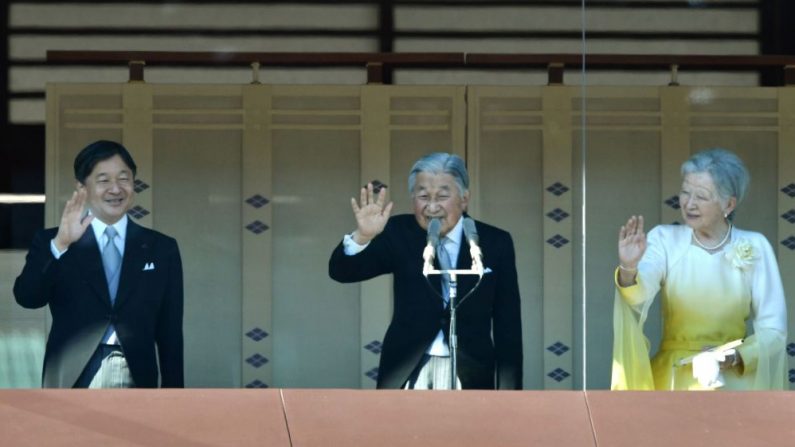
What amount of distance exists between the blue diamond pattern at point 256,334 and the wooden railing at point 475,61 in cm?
156

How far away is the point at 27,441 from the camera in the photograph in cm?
1035

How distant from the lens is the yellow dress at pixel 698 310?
10766 mm

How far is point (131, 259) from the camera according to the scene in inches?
421

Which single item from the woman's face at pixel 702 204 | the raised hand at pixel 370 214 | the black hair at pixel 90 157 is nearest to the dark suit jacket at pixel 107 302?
the black hair at pixel 90 157

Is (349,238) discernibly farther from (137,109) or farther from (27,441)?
(27,441)

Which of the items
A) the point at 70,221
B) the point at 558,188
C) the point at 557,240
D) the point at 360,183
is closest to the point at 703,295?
the point at 557,240

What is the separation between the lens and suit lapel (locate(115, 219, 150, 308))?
10656mm

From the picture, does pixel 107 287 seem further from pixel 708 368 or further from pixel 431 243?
pixel 708 368

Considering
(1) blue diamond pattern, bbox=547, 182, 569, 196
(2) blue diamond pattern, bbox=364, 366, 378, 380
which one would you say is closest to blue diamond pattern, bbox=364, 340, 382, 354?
(2) blue diamond pattern, bbox=364, 366, 378, 380

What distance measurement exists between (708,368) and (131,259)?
3.65m

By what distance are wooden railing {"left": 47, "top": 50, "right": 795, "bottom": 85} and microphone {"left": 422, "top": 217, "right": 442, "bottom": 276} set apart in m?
0.96

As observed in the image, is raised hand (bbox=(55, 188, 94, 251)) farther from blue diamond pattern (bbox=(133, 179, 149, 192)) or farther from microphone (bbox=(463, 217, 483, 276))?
microphone (bbox=(463, 217, 483, 276))

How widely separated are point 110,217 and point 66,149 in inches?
19.4

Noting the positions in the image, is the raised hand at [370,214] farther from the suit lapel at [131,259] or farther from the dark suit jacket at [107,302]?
the suit lapel at [131,259]
